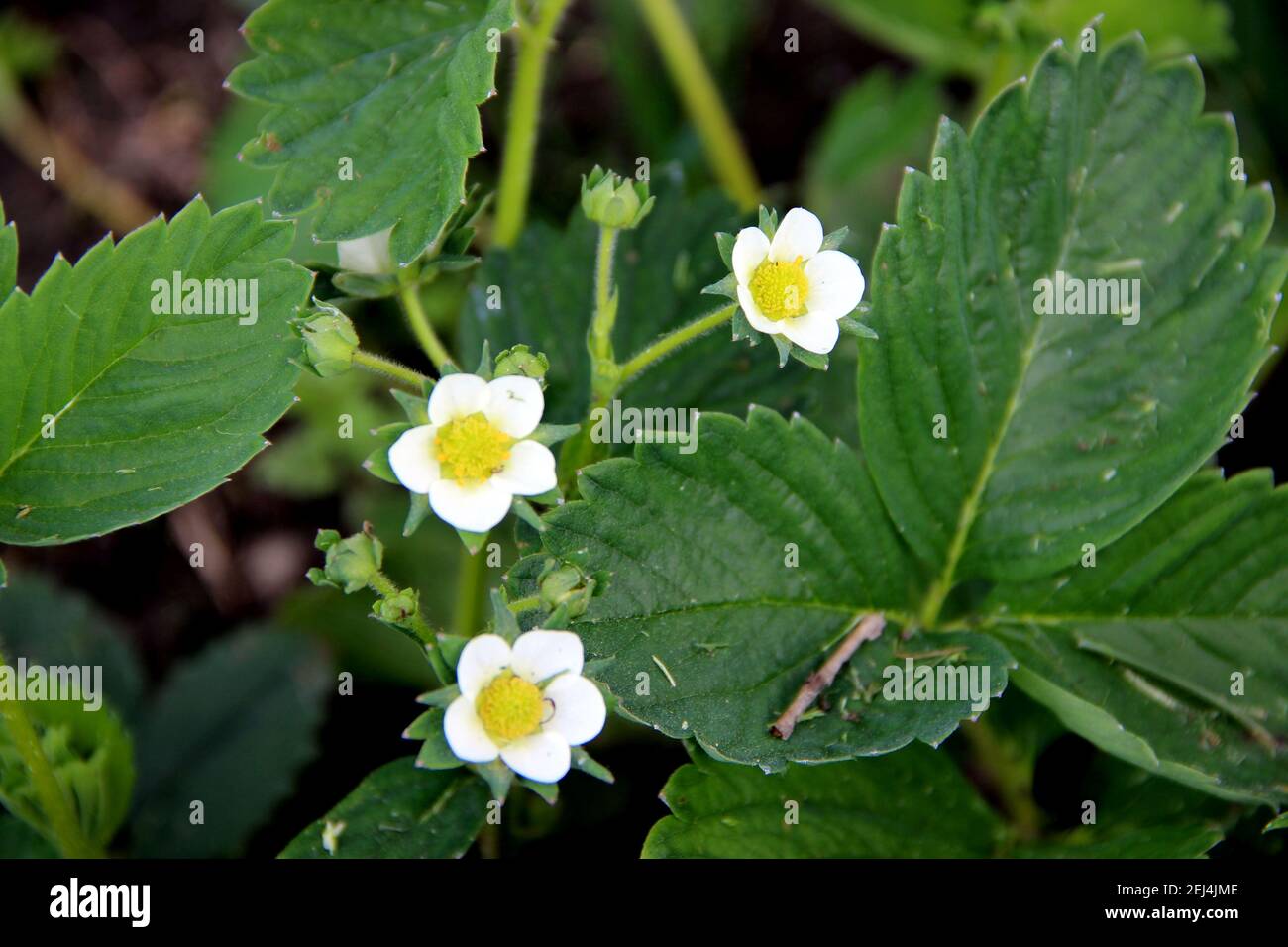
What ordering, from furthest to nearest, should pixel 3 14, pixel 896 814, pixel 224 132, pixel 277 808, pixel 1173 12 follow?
pixel 3 14
pixel 224 132
pixel 1173 12
pixel 277 808
pixel 896 814

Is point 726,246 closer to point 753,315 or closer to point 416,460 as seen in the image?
point 753,315

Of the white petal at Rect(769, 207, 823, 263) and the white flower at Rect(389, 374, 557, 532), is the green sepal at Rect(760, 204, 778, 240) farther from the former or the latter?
the white flower at Rect(389, 374, 557, 532)

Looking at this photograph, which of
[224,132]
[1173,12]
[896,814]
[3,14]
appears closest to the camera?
[896,814]

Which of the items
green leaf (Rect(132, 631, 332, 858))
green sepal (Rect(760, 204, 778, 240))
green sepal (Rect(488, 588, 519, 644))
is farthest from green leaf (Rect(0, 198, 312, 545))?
green leaf (Rect(132, 631, 332, 858))

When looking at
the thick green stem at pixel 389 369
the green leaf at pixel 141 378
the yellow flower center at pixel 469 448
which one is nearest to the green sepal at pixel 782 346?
the yellow flower center at pixel 469 448
